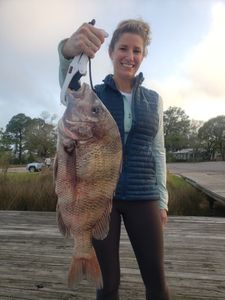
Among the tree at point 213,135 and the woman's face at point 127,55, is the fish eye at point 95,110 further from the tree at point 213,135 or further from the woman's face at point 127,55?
the tree at point 213,135

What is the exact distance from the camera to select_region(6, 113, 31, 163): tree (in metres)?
66.8

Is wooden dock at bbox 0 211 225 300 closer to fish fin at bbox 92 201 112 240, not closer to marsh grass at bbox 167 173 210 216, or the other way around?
fish fin at bbox 92 201 112 240

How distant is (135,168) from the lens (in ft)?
7.56

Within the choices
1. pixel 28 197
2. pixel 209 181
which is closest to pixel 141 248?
pixel 28 197

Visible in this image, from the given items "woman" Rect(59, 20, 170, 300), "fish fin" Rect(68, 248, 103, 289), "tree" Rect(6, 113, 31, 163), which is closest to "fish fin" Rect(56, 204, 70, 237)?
"fish fin" Rect(68, 248, 103, 289)

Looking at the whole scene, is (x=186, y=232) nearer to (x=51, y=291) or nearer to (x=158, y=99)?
(x=51, y=291)

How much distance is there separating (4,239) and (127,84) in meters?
4.41

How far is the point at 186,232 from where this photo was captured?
261 inches

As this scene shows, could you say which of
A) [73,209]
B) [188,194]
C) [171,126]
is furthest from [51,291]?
[171,126]

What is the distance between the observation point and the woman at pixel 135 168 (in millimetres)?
2238

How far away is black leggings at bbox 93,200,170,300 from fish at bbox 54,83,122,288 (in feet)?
1.01

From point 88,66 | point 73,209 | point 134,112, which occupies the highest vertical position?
point 88,66

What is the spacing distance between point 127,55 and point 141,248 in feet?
3.67

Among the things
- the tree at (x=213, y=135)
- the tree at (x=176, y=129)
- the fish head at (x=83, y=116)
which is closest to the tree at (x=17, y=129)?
the tree at (x=176, y=129)
